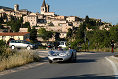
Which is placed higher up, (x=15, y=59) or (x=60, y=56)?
(x=60, y=56)

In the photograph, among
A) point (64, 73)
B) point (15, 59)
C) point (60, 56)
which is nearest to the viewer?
Result: point (64, 73)

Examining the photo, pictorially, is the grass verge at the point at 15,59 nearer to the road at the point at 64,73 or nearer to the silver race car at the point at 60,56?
the road at the point at 64,73

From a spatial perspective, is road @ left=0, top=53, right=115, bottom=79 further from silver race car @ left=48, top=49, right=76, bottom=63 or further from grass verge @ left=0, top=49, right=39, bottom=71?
silver race car @ left=48, top=49, right=76, bottom=63

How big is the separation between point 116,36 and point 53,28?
300 feet

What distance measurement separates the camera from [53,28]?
151 metres

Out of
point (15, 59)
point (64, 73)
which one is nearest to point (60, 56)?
point (15, 59)

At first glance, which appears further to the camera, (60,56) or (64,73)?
(60,56)

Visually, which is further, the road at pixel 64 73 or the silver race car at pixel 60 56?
the silver race car at pixel 60 56

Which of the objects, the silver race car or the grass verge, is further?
the silver race car

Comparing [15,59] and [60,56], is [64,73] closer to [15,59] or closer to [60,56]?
[15,59]

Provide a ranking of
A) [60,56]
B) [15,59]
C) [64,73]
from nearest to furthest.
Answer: [64,73] < [15,59] < [60,56]

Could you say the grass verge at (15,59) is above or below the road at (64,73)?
above

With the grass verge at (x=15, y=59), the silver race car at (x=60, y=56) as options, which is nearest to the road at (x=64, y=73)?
the grass verge at (x=15, y=59)

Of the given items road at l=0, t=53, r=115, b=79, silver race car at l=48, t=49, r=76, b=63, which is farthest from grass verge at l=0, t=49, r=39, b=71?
silver race car at l=48, t=49, r=76, b=63
